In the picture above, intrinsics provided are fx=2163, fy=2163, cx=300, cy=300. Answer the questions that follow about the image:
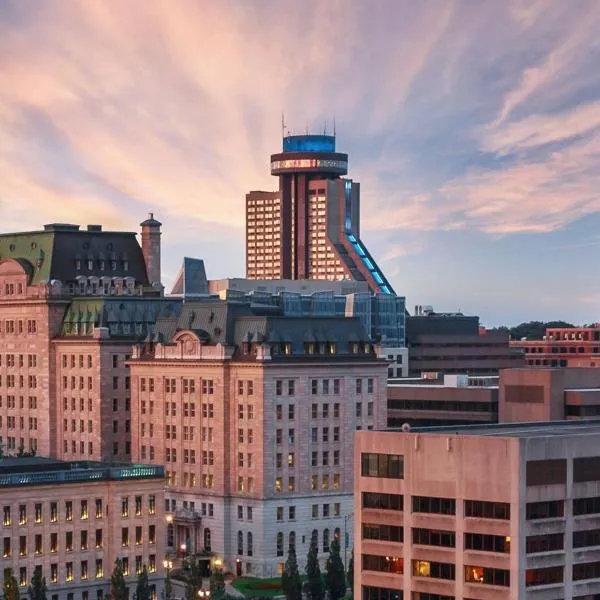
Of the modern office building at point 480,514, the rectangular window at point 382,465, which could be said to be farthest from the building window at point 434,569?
the rectangular window at point 382,465

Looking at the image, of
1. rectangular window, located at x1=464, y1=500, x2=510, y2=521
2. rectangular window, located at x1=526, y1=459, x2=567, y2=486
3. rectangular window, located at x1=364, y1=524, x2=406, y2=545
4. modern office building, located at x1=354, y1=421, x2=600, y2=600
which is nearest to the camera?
rectangular window, located at x1=526, y1=459, x2=567, y2=486

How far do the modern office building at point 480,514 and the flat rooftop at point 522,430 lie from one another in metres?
2.96

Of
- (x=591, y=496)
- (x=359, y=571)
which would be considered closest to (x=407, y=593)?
(x=359, y=571)

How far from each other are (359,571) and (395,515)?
18.9ft

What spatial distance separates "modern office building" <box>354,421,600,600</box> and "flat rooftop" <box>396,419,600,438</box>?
296cm

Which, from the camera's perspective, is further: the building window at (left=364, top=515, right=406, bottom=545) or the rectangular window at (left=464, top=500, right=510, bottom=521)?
the building window at (left=364, top=515, right=406, bottom=545)

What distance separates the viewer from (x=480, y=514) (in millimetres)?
151250

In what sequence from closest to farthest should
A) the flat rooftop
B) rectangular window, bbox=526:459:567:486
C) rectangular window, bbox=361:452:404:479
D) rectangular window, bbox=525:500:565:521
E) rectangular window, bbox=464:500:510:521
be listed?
1. rectangular window, bbox=526:459:567:486
2. rectangular window, bbox=464:500:510:521
3. rectangular window, bbox=525:500:565:521
4. rectangular window, bbox=361:452:404:479
5. the flat rooftop

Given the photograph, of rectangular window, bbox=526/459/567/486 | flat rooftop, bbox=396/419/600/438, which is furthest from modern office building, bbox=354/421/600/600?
flat rooftop, bbox=396/419/600/438

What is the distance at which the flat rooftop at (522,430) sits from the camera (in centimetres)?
15975

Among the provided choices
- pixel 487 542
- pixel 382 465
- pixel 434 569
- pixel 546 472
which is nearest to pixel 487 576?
pixel 487 542

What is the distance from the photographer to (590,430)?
16488cm

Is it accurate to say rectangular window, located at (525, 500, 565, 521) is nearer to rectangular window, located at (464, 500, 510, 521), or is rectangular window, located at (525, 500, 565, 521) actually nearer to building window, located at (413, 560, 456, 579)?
rectangular window, located at (464, 500, 510, 521)

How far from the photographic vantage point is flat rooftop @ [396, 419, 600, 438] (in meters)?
160
